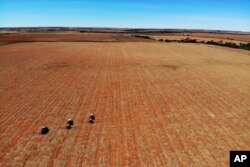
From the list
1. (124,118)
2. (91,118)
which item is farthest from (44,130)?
(124,118)

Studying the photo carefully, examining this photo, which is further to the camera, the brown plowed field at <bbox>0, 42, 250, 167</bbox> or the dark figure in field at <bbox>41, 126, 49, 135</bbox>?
the dark figure in field at <bbox>41, 126, 49, 135</bbox>

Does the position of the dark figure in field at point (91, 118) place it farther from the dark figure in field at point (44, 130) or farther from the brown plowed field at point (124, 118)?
the dark figure in field at point (44, 130)

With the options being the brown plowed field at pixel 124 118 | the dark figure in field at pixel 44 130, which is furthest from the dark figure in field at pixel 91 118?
the dark figure in field at pixel 44 130

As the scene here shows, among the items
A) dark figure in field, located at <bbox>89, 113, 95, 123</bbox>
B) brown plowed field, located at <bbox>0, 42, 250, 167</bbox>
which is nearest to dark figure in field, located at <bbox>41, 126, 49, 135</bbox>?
brown plowed field, located at <bbox>0, 42, 250, 167</bbox>

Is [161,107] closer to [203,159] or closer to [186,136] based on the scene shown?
[186,136]

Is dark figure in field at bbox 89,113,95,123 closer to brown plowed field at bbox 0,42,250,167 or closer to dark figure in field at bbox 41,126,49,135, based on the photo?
brown plowed field at bbox 0,42,250,167

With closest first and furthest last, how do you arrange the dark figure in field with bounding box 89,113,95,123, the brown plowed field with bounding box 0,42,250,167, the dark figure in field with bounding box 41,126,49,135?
the brown plowed field with bounding box 0,42,250,167 < the dark figure in field with bounding box 41,126,49,135 < the dark figure in field with bounding box 89,113,95,123

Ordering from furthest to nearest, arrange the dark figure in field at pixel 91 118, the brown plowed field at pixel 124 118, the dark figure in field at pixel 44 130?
the dark figure in field at pixel 91 118
the dark figure in field at pixel 44 130
the brown plowed field at pixel 124 118

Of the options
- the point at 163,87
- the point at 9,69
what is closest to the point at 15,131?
the point at 163,87
